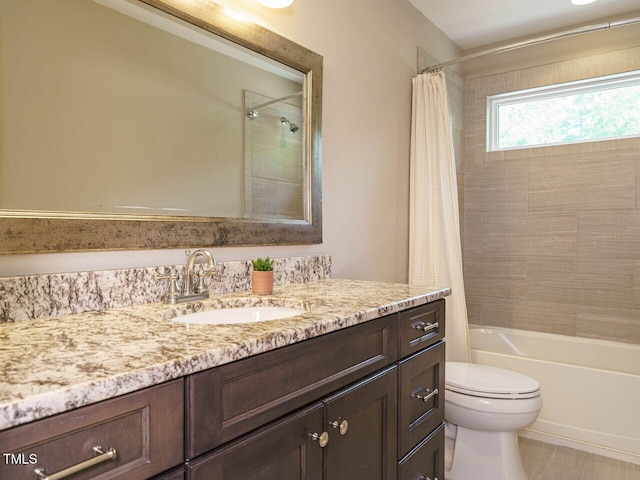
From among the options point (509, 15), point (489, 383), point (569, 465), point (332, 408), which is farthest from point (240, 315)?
point (509, 15)

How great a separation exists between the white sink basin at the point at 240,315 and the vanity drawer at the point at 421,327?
323 millimetres

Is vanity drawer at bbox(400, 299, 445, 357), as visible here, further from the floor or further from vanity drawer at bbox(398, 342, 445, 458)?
the floor

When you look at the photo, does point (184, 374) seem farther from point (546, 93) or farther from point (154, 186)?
point (546, 93)

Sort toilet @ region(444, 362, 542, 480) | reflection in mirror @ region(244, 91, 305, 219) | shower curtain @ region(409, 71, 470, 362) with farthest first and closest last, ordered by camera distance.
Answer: shower curtain @ region(409, 71, 470, 362) → toilet @ region(444, 362, 542, 480) → reflection in mirror @ region(244, 91, 305, 219)

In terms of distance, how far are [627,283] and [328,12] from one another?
93.5 inches

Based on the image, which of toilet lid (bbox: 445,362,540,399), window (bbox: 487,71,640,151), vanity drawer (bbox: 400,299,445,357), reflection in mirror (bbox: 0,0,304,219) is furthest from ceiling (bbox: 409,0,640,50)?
toilet lid (bbox: 445,362,540,399)

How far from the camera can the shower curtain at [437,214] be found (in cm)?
246

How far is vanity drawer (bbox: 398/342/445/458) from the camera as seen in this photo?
4.37 ft

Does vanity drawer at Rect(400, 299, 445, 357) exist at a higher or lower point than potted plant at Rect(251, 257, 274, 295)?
lower

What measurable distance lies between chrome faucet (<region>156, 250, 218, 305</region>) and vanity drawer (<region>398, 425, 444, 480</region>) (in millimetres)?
794

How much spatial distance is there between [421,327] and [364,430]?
0.41 m

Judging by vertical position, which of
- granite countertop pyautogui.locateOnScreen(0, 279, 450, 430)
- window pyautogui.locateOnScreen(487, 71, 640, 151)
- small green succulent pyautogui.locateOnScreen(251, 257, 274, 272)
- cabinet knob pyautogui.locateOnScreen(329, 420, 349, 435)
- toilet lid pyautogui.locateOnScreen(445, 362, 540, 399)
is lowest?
toilet lid pyautogui.locateOnScreen(445, 362, 540, 399)

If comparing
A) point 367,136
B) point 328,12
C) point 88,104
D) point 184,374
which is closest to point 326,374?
point 184,374

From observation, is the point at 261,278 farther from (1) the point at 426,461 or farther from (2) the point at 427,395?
(1) the point at 426,461
